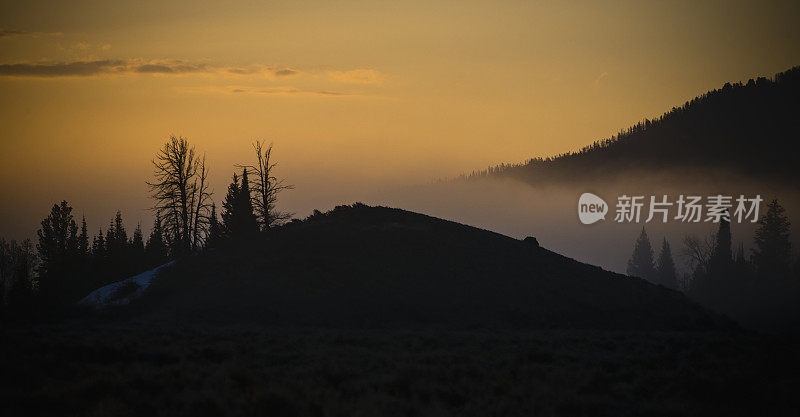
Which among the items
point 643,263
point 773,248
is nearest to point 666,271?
point 643,263

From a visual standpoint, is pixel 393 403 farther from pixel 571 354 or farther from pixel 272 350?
pixel 571 354

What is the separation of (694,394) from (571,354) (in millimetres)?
6988

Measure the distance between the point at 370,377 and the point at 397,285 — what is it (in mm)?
26137

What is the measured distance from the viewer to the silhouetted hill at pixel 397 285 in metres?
41.3

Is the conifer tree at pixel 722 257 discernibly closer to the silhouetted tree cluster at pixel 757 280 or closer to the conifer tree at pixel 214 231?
the silhouetted tree cluster at pixel 757 280

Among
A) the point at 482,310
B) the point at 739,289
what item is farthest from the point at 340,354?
the point at 739,289

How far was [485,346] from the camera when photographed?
2827 cm

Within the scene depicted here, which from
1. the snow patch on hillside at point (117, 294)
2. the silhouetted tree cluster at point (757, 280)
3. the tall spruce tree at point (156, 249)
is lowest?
the silhouetted tree cluster at point (757, 280)

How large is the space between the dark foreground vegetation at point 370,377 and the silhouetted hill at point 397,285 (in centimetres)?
1240

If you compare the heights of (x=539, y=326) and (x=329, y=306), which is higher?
(x=329, y=306)

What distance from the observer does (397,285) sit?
45.8m

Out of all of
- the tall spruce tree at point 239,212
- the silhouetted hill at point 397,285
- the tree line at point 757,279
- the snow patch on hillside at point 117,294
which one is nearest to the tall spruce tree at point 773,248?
the tree line at point 757,279

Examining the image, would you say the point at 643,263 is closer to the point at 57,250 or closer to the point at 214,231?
the point at 214,231

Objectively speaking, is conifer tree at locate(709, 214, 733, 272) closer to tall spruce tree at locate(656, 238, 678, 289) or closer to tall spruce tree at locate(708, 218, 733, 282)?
tall spruce tree at locate(708, 218, 733, 282)
